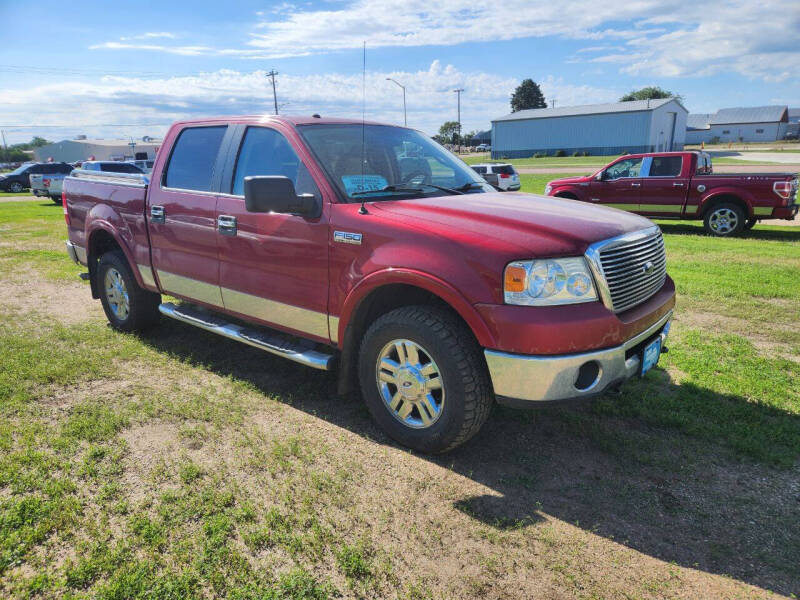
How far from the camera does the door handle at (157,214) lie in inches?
186

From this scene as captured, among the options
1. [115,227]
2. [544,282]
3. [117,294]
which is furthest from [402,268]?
[117,294]

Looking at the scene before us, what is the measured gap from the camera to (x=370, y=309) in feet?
12.0

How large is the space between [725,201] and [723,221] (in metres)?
0.41

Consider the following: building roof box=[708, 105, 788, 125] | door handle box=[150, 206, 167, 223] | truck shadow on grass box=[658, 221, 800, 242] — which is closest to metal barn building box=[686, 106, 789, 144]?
building roof box=[708, 105, 788, 125]

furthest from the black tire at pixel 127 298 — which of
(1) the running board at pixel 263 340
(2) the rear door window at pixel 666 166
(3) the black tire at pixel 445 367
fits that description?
(2) the rear door window at pixel 666 166

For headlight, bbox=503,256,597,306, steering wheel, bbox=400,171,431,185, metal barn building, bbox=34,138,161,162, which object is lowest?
headlight, bbox=503,256,597,306

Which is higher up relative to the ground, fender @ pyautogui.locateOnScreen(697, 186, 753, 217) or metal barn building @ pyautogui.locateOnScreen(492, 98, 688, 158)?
metal barn building @ pyautogui.locateOnScreen(492, 98, 688, 158)

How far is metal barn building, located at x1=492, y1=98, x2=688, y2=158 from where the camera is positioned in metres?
60.4

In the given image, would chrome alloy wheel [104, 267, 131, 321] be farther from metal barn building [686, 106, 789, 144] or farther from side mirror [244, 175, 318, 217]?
metal barn building [686, 106, 789, 144]

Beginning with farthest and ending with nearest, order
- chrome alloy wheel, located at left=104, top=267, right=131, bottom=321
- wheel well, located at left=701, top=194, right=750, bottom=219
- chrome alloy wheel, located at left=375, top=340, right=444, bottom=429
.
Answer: wheel well, located at left=701, top=194, right=750, bottom=219, chrome alloy wheel, located at left=104, top=267, right=131, bottom=321, chrome alloy wheel, located at left=375, top=340, right=444, bottom=429

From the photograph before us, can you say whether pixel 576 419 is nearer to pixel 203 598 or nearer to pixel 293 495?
pixel 293 495

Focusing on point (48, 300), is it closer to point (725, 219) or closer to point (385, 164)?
point (385, 164)

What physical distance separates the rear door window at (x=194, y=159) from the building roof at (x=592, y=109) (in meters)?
63.7

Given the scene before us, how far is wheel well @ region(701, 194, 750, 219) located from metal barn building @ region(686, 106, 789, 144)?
9283 centimetres
